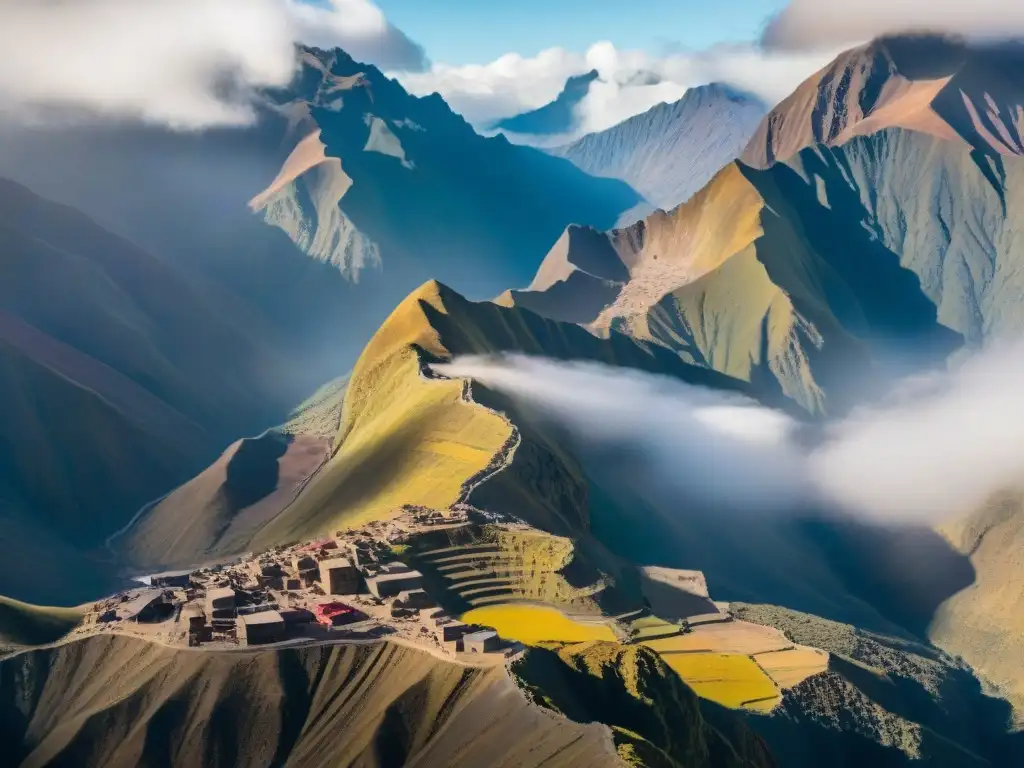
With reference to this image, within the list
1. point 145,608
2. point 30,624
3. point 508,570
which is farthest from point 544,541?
point 30,624

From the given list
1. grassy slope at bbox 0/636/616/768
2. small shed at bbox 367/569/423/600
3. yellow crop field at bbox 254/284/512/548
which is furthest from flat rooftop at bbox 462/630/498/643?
yellow crop field at bbox 254/284/512/548

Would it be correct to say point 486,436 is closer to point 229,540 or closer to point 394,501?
point 394,501

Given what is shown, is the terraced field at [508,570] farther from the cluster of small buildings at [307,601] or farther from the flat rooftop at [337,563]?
the flat rooftop at [337,563]

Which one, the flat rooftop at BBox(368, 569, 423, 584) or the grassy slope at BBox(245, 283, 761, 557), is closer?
the flat rooftop at BBox(368, 569, 423, 584)

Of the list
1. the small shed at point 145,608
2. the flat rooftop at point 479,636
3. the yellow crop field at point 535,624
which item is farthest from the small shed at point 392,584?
the small shed at point 145,608

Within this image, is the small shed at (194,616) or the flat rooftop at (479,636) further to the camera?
the small shed at (194,616)

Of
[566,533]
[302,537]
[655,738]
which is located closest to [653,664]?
[655,738]

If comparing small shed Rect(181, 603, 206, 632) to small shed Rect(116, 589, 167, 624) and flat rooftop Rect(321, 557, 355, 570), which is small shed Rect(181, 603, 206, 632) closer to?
small shed Rect(116, 589, 167, 624)
